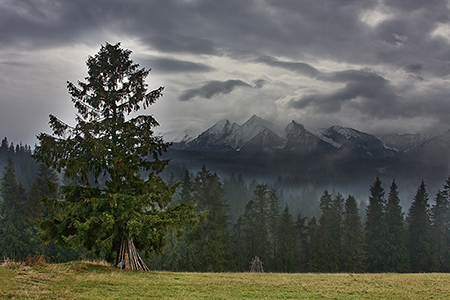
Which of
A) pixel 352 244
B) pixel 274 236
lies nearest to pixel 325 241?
pixel 352 244

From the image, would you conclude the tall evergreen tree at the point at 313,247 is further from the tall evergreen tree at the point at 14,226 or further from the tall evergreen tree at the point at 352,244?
the tall evergreen tree at the point at 14,226

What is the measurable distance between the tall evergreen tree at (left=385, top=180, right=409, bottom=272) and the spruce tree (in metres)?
38.1

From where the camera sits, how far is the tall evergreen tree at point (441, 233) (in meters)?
42.3

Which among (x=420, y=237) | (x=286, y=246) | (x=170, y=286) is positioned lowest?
(x=286, y=246)

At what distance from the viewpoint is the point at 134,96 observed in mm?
17141

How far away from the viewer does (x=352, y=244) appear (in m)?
46.1

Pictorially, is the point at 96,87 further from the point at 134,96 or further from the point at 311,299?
the point at 311,299

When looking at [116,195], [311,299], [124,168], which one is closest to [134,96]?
[124,168]

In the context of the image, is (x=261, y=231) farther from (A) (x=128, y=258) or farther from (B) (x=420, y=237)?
(A) (x=128, y=258)

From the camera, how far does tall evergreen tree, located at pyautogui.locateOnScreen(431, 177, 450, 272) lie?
139ft

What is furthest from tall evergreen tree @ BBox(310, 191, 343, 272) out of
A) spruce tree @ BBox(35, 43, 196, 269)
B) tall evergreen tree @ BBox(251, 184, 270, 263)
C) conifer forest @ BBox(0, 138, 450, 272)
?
spruce tree @ BBox(35, 43, 196, 269)

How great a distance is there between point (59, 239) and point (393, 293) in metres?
15.0

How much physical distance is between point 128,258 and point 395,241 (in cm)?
4127

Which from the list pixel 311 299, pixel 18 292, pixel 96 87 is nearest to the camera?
pixel 18 292
